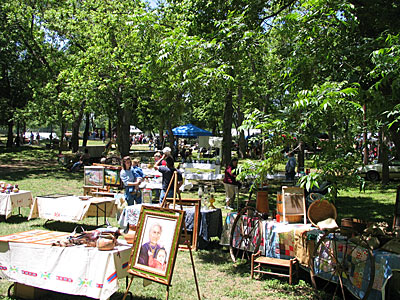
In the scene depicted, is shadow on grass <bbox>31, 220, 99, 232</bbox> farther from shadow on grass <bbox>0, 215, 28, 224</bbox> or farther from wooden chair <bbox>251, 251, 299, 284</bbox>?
wooden chair <bbox>251, 251, 299, 284</bbox>

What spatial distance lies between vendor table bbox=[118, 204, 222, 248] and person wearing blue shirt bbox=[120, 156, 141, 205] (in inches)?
48.7

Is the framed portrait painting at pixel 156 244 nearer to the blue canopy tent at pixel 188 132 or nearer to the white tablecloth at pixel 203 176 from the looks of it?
the white tablecloth at pixel 203 176

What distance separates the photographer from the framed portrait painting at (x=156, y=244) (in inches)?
183

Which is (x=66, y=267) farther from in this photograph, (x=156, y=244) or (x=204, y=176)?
(x=204, y=176)

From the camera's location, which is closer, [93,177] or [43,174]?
[93,177]

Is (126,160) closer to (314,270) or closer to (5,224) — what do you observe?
(5,224)

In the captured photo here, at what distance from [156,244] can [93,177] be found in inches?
335

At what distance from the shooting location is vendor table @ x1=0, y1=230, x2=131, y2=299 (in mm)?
4758

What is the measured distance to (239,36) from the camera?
816 centimetres

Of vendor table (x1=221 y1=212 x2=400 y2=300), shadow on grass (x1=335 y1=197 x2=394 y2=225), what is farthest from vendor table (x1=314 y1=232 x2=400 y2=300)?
shadow on grass (x1=335 y1=197 x2=394 y2=225)

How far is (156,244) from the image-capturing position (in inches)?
189

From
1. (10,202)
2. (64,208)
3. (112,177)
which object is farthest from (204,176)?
(64,208)

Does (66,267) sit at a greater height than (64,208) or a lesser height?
lesser

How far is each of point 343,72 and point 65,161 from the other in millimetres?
19313
